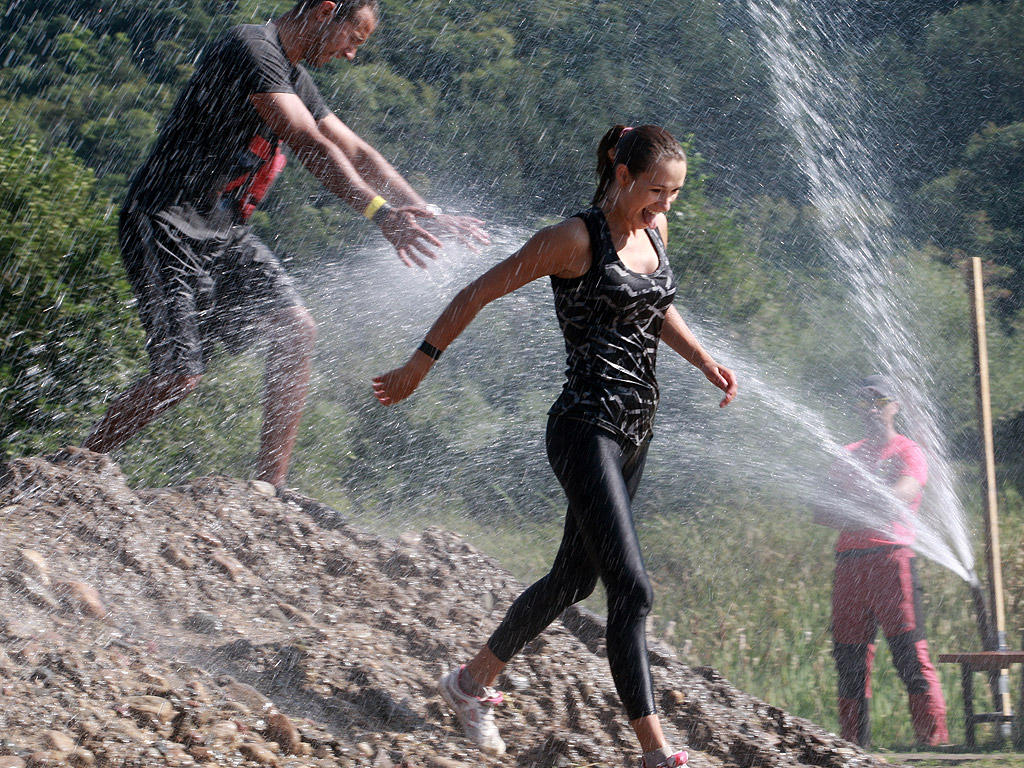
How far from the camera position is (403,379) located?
118 inches

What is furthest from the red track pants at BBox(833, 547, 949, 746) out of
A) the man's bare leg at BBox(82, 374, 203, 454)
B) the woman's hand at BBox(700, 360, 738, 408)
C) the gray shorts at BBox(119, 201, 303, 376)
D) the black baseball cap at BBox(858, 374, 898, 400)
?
the man's bare leg at BBox(82, 374, 203, 454)

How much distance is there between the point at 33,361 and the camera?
6.48 meters

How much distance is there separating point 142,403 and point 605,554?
7.36 ft

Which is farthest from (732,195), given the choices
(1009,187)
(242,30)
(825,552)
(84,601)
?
(84,601)

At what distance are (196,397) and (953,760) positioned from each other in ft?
17.3

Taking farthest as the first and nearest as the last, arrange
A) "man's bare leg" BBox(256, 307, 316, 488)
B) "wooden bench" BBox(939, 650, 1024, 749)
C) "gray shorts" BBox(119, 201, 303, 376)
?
"wooden bench" BBox(939, 650, 1024, 749) < "man's bare leg" BBox(256, 307, 316, 488) < "gray shorts" BBox(119, 201, 303, 376)

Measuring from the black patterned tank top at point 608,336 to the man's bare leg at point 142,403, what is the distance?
6.08 feet

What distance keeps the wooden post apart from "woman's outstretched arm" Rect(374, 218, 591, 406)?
12.1ft

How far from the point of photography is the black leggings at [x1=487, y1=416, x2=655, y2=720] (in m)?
2.89

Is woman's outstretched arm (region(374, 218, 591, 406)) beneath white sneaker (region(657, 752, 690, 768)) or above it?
above

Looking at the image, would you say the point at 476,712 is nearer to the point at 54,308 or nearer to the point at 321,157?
the point at 321,157

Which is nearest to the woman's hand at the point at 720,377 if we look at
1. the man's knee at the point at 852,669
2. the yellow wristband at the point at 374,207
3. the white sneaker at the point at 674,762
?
the white sneaker at the point at 674,762

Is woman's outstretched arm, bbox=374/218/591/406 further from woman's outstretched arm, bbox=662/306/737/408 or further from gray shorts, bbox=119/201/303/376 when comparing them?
gray shorts, bbox=119/201/303/376

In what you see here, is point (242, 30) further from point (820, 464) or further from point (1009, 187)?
point (1009, 187)
